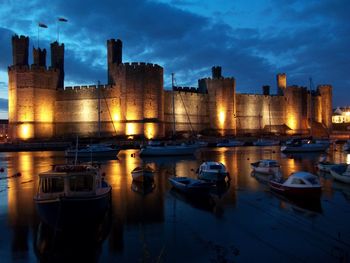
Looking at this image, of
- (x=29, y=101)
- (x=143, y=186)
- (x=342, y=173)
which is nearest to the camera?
(x=143, y=186)

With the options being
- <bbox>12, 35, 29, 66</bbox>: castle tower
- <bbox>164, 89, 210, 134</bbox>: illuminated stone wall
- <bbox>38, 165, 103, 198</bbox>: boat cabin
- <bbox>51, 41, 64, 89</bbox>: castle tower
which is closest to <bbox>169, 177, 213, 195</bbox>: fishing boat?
<bbox>38, 165, 103, 198</bbox>: boat cabin

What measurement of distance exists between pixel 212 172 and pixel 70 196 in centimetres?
719

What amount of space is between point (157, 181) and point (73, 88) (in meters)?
27.3

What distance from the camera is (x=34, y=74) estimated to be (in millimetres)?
39062

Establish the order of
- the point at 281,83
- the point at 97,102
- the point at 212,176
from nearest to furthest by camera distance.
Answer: the point at 212,176 → the point at 97,102 → the point at 281,83

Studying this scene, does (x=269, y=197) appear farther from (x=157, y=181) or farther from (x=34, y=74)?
(x=34, y=74)

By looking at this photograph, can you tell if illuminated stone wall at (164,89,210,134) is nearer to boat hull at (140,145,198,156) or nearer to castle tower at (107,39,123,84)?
castle tower at (107,39,123,84)

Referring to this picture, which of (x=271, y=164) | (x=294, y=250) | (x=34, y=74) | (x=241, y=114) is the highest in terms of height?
(x=34, y=74)

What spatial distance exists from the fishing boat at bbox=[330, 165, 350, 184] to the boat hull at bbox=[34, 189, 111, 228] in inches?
390

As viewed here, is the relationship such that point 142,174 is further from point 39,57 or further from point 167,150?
point 39,57

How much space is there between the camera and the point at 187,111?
45.2m

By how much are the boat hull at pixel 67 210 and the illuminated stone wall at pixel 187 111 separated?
34.0m

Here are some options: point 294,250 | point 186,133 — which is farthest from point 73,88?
point 294,250

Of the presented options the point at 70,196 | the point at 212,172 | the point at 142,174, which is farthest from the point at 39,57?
the point at 70,196
